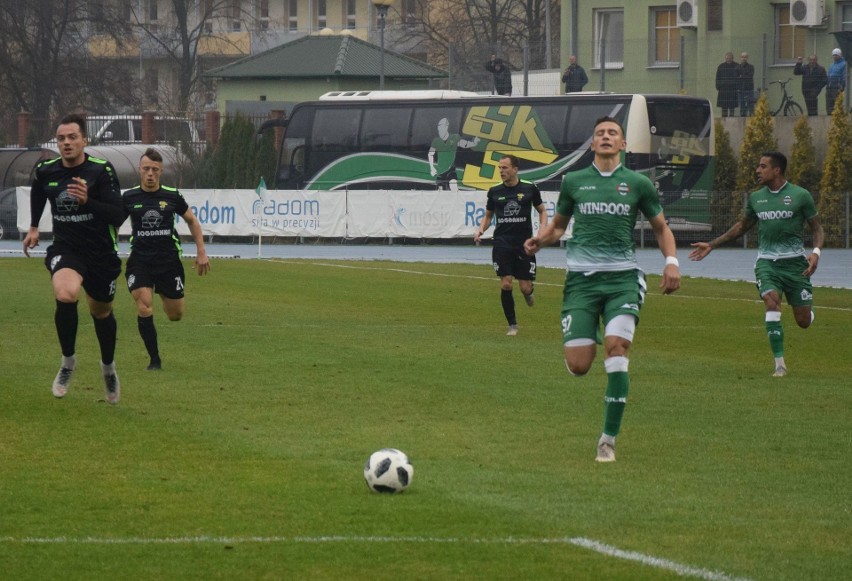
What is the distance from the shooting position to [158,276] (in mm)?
14070

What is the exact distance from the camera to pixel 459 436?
399 inches

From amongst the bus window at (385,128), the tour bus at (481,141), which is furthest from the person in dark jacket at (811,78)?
the bus window at (385,128)

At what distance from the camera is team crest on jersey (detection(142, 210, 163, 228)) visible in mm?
14017

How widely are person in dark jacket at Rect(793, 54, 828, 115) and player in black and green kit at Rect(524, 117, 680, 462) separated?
104ft

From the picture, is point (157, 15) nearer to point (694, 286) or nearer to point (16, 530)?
point (694, 286)

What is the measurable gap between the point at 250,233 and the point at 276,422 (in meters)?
30.4

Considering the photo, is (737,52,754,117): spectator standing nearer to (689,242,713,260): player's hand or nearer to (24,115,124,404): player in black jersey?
(689,242,713,260): player's hand

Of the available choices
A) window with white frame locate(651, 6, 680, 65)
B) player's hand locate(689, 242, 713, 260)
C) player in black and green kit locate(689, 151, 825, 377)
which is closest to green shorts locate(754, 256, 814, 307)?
player in black and green kit locate(689, 151, 825, 377)

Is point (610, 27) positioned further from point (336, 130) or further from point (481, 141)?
point (336, 130)

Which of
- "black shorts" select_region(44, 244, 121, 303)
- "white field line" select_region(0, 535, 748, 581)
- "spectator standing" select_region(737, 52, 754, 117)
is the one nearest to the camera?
"white field line" select_region(0, 535, 748, 581)

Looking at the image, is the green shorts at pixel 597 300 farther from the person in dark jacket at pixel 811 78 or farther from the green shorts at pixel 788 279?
the person in dark jacket at pixel 811 78

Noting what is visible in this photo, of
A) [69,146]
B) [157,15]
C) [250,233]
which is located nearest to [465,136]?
[250,233]

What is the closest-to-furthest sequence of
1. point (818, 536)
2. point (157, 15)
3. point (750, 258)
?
point (818, 536)
point (750, 258)
point (157, 15)

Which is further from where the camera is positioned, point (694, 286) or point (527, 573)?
point (694, 286)
